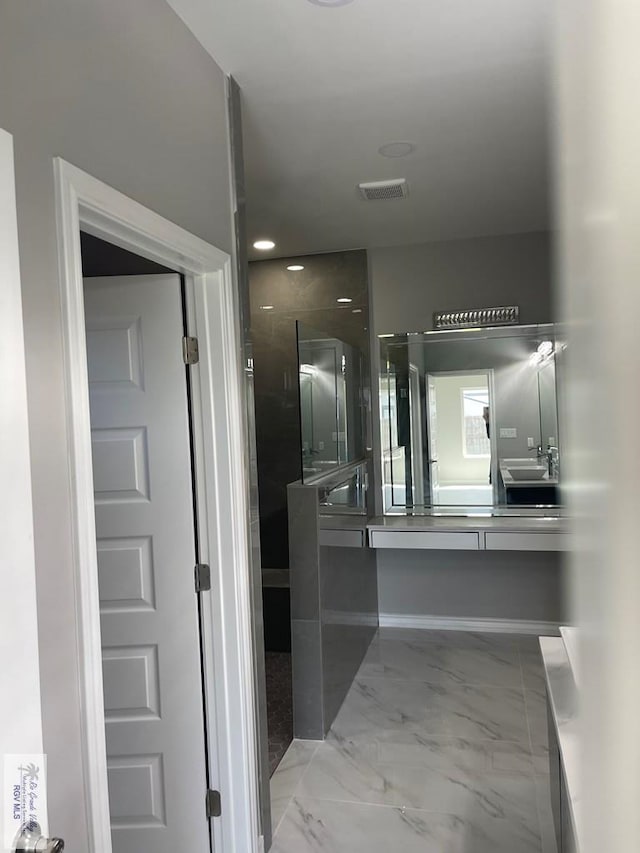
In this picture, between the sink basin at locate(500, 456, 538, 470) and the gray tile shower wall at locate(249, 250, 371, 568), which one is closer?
the sink basin at locate(500, 456, 538, 470)

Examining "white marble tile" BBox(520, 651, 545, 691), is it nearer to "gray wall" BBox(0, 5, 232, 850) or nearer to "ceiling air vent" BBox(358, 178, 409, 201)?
"ceiling air vent" BBox(358, 178, 409, 201)

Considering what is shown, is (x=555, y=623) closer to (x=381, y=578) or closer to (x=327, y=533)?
(x=381, y=578)

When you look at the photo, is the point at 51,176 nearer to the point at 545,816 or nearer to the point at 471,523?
the point at 545,816

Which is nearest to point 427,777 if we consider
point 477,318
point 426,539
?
point 426,539

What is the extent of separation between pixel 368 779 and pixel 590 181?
289 centimetres

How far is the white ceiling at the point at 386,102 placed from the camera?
1.96 m

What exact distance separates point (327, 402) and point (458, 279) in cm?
Result: 153

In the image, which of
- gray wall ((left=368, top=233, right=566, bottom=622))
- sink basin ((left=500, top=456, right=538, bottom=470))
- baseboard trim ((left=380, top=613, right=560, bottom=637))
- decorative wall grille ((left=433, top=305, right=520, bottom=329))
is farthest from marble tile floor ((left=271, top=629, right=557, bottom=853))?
decorative wall grille ((left=433, top=305, right=520, bottom=329))

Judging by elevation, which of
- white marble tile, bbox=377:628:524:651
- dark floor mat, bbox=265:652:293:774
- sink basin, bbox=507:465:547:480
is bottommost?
dark floor mat, bbox=265:652:293:774

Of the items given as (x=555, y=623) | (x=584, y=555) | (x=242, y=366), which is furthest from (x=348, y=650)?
(x=584, y=555)

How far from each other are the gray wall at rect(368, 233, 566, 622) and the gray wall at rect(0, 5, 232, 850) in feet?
10.5

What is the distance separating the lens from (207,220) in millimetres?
2096

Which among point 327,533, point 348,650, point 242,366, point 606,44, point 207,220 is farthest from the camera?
point 348,650

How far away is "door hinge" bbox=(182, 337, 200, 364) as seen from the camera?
214 centimetres
